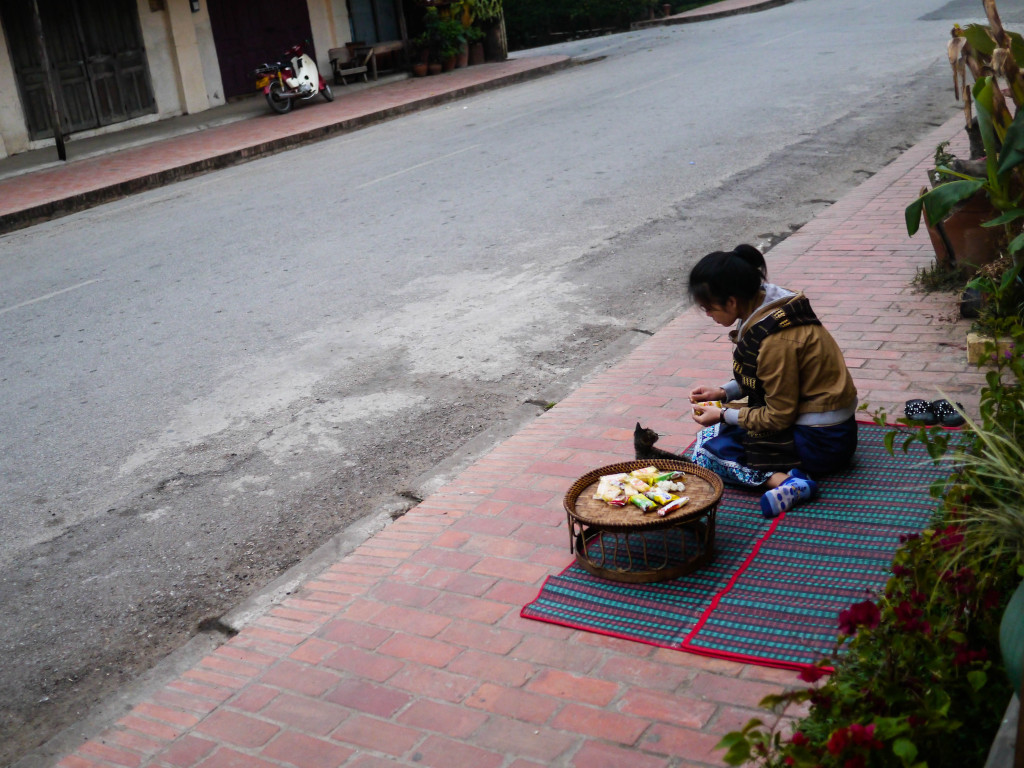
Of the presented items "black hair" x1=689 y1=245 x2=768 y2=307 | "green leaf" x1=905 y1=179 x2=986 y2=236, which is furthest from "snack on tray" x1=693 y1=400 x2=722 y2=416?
"green leaf" x1=905 y1=179 x2=986 y2=236

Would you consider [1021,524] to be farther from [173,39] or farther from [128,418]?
[173,39]

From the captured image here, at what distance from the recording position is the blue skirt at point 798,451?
4.20 m

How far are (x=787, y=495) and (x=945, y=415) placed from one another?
100cm

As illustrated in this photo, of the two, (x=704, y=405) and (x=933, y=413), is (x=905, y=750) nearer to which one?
(x=704, y=405)

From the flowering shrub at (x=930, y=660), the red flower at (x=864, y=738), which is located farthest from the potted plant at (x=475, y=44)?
the red flower at (x=864, y=738)

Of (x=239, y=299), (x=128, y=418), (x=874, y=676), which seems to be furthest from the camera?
(x=239, y=299)

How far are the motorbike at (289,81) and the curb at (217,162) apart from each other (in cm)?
223

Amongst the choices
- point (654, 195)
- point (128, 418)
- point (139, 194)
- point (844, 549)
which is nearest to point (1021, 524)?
point (844, 549)

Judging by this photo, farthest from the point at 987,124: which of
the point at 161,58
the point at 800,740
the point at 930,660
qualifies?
the point at 161,58

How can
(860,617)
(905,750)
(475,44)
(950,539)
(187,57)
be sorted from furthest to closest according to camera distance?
(475,44) < (187,57) < (950,539) < (860,617) < (905,750)

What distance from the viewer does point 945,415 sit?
15.1ft

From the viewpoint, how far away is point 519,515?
446 cm

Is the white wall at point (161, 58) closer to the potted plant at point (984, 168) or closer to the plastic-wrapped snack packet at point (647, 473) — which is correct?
the potted plant at point (984, 168)

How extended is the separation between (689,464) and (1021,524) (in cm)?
156
